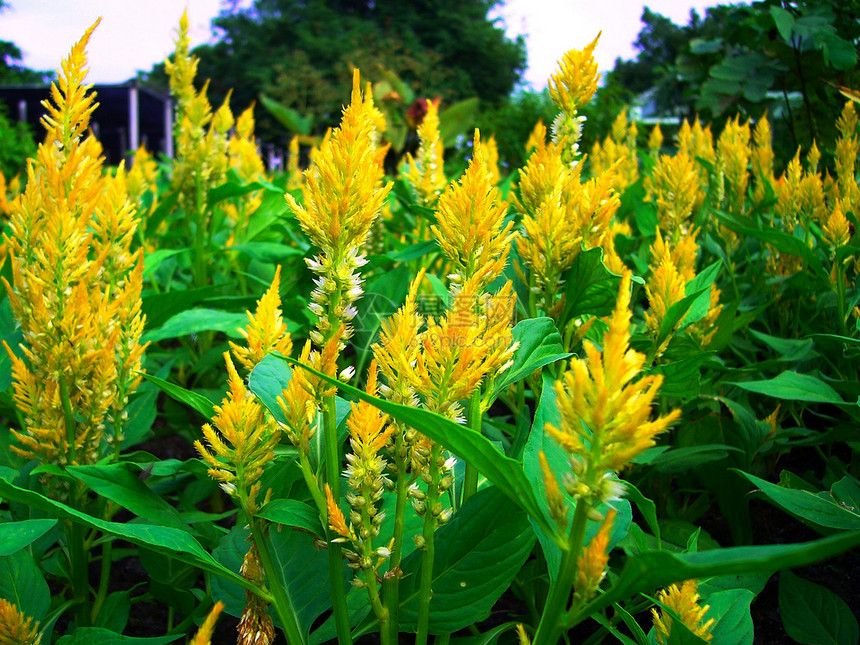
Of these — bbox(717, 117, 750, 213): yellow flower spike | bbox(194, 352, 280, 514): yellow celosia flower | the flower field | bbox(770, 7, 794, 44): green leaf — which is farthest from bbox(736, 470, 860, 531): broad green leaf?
bbox(770, 7, 794, 44): green leaf

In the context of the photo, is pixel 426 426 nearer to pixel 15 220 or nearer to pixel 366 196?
pixel 366 196

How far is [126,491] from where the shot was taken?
1203mm

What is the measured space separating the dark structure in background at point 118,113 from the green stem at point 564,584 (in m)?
31.1

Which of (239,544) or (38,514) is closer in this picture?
(239,544)

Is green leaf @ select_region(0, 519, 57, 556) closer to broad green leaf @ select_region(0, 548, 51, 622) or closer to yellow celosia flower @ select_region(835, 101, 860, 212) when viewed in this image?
broad green leaf @ select_region(0, 548, 51, 622)

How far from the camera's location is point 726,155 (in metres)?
2.84

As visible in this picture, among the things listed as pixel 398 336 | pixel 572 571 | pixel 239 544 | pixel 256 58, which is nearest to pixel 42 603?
pixel 239 544

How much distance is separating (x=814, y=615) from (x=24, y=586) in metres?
1.68

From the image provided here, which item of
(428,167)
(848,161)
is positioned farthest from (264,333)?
(848,161)

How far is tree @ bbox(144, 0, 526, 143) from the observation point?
4309cm

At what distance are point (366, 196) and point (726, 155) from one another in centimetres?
238

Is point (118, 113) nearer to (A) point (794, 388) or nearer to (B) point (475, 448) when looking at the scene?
(A) point (794, 388)

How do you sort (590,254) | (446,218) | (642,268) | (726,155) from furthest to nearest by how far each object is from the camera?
(726,155)
(642,268)
(590,254)
(446,218)

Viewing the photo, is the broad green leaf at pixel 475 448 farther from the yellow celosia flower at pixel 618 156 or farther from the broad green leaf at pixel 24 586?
the yellow celosia flower at pixel 618 156
